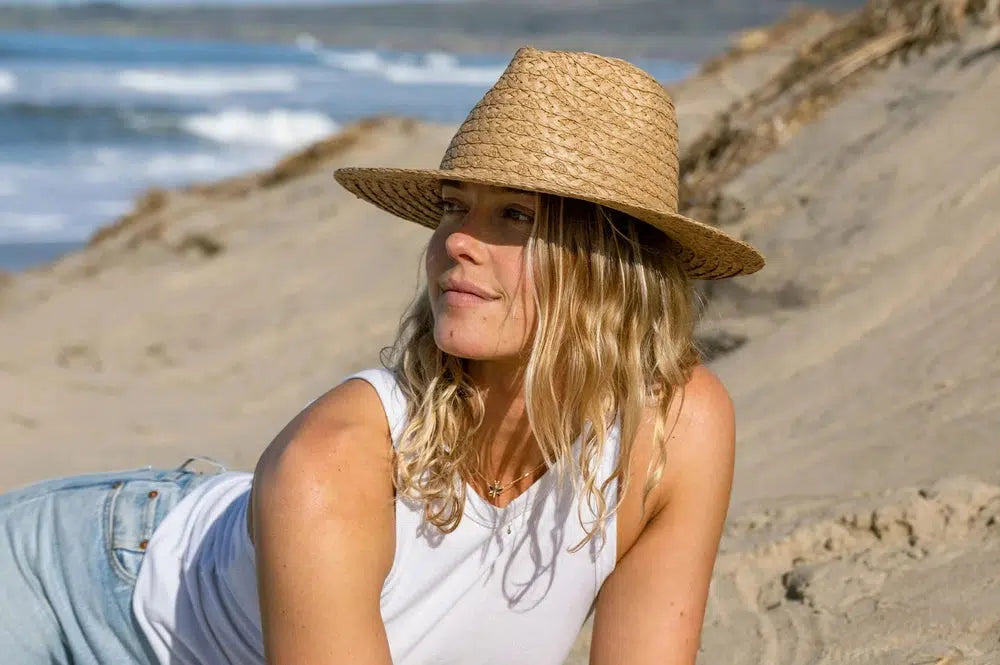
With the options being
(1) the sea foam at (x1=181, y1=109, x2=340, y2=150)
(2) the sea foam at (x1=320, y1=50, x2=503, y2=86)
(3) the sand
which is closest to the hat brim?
(3) the sand

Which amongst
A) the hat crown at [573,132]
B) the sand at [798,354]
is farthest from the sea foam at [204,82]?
the hat crown at [573,132]

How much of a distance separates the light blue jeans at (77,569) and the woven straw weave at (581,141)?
34.0 inches

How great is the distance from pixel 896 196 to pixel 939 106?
72 centimetres

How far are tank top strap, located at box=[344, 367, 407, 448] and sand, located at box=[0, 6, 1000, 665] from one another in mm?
1118

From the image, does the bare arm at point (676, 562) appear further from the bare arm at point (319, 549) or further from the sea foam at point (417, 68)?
the sea foam at point (417, 68)

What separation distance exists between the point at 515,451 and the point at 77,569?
89 centimetres

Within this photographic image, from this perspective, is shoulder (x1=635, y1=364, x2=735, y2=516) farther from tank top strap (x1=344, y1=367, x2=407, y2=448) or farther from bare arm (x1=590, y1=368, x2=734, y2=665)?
tank top strap (x1=344, y1=367, x2=407, y2=448)

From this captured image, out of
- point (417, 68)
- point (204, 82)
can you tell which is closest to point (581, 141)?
point (204, 82)

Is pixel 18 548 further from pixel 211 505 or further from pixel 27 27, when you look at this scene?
pixel 27 27

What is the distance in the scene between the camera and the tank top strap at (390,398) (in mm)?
2199

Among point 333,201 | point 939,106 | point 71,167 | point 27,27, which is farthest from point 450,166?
point 27,27

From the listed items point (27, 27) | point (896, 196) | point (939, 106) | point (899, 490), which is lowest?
point (899, 490)

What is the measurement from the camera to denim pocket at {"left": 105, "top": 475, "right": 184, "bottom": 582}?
2445 mm

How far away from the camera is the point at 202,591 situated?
7.68 feet
